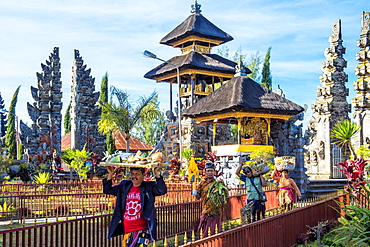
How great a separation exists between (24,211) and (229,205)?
20.9ft

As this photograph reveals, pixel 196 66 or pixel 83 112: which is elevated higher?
pixel 196 66

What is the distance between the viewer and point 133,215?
5.91 m

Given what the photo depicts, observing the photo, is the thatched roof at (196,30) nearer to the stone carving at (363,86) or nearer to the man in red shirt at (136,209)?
the stone carving at (363,86)

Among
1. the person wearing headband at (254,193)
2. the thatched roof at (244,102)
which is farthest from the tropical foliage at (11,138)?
the person wearing headband at (254,193)

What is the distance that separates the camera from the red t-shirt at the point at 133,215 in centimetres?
589

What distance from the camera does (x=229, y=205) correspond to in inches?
499

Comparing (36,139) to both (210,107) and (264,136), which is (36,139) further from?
(264,136)

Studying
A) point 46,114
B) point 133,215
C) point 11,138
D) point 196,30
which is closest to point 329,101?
Answer: point 196,30

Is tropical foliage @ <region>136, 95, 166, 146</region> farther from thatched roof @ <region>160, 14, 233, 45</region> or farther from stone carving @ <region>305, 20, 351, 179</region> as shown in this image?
stone carving @ <region>305, 20, 351, 179</region>

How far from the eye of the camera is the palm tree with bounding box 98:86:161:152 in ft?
108

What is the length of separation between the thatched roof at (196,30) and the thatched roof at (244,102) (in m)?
12.1

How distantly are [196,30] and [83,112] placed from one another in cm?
1093

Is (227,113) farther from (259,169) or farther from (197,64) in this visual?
(259,169)

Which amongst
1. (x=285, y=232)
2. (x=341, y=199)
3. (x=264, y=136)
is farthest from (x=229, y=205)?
(x=264, y=136)
